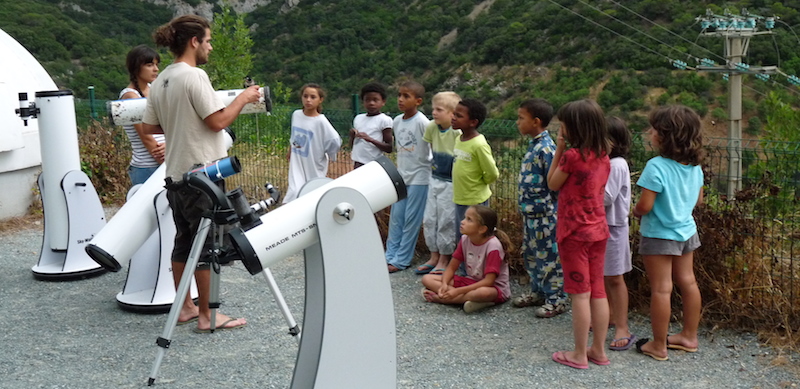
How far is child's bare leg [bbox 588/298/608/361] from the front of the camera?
4230 millimetres

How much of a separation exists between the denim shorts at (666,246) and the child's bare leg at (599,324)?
37 centimetres

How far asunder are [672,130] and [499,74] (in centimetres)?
4559

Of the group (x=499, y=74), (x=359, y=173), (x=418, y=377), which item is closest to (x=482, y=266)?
(x=418, y=377)

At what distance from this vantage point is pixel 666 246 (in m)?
4.23

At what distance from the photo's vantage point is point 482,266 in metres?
5.43

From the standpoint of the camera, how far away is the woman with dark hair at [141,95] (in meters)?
5.68

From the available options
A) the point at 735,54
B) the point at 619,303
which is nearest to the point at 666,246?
the point at 619,303

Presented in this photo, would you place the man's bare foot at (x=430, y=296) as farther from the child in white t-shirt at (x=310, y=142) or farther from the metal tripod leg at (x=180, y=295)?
the metal tripod leg at (x=180, y=295)

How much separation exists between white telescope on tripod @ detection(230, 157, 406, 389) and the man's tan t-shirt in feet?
4.17

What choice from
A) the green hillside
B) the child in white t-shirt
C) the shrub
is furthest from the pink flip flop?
the green hillside

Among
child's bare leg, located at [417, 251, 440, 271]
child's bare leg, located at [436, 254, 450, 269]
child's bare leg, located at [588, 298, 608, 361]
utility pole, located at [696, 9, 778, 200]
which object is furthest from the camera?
utility pole, located at [696, 9, 778, 200]

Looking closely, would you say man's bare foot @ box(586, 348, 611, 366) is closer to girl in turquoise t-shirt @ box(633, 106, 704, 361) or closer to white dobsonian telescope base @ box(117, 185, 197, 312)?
girl in turquoise t-shirt @ box(633, 106, 704, 361)

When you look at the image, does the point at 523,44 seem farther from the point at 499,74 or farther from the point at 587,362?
the point at 587,362

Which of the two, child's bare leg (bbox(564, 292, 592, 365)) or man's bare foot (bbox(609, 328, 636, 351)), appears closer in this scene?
child's bare leg (bbox(564, 292, 592, 365))
